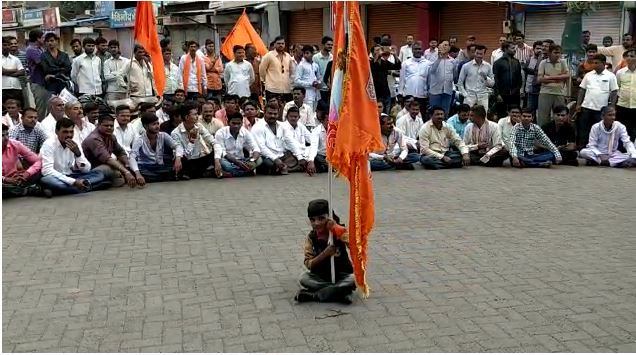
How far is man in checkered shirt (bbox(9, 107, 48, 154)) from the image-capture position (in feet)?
29.6

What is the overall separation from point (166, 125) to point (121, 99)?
94.6 inches

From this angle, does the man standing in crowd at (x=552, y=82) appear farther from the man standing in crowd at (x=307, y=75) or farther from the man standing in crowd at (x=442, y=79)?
the man standing in crowd at (x=307, y=75)

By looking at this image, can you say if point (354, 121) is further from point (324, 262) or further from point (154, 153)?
point (154, 153)

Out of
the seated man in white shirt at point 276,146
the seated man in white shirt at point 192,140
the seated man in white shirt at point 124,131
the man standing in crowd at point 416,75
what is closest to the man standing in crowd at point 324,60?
the man standing in crowd at point 416,75

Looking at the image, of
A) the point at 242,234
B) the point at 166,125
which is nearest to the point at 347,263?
the point at 242,234

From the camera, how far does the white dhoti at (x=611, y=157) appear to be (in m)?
10.7

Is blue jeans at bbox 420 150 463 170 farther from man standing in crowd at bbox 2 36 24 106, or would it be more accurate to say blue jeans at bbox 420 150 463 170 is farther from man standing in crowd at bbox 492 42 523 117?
man standing in crowd at bbox 2 36 24 106

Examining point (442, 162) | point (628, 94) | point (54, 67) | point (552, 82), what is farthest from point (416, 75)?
point (54, 67)

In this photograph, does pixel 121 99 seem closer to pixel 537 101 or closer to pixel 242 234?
pixel 242 234

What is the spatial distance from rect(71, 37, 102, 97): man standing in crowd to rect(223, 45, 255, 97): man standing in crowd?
7.49 ft

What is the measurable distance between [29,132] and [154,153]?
5.48 feet

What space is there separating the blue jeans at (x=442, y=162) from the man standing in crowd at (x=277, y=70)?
328 cm

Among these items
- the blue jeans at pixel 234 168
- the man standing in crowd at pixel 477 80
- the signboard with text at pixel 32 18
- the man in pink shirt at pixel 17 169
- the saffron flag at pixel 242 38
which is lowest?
the blue jeans at pixel 234 168

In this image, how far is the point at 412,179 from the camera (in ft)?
32.5
